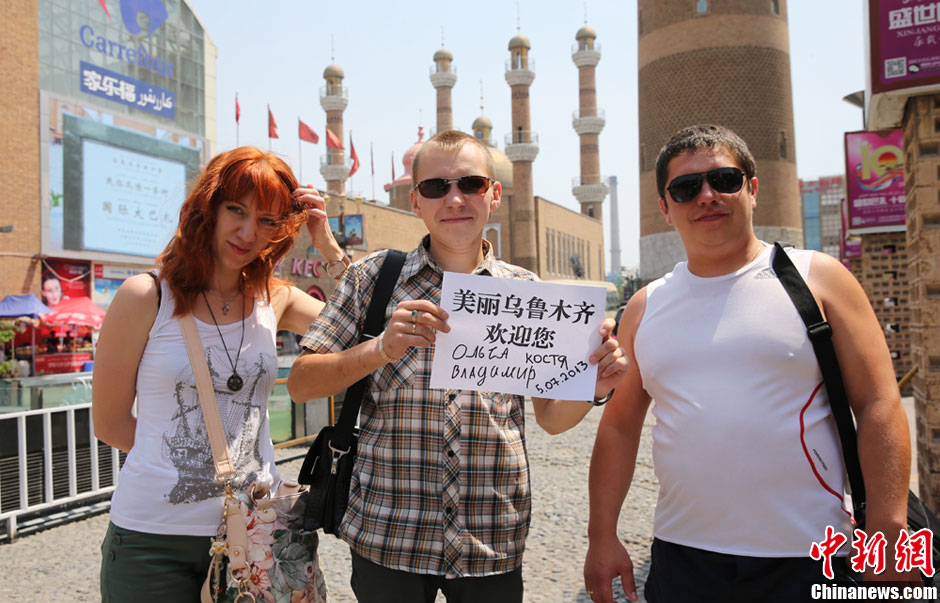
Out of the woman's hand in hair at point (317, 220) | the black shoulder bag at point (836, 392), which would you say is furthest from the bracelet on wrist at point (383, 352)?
the black shoulder bag at point (836, 392)

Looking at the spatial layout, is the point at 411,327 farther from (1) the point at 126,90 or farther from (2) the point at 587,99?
(2) the point at 587,99

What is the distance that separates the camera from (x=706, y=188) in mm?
2127

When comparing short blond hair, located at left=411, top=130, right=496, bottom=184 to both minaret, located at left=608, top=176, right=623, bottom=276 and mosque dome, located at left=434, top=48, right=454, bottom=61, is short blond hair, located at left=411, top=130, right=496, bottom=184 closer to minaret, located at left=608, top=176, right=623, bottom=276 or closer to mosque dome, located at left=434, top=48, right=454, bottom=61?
mosque dome, located at left=434, top=48, right=454, bottom=61

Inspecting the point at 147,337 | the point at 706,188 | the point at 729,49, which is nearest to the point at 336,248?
the point at 147,337

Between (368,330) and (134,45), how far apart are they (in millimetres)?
25151

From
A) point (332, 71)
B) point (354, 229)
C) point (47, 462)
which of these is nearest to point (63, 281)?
point (354, 229)

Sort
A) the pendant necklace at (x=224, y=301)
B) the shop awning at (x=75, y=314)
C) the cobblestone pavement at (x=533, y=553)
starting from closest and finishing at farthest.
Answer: the pendant necklace at (x=224, y=301)
the cobblestone pavement at (x=533, y=553)
the shop awning at (x=75, y=314)

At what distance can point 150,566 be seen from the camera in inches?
78.7

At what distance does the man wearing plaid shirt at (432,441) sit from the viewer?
6.58 feet

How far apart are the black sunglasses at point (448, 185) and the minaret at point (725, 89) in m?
24.4

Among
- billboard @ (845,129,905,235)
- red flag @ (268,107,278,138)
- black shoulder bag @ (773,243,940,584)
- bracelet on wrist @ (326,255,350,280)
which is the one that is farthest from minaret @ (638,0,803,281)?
black shoulder bag @ (773,243,940,584)

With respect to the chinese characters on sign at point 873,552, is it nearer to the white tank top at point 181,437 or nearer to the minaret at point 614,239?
the white tank top at point 181,437

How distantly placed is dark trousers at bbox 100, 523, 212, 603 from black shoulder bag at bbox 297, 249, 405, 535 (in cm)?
34

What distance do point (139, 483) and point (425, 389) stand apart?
35.6 inches
